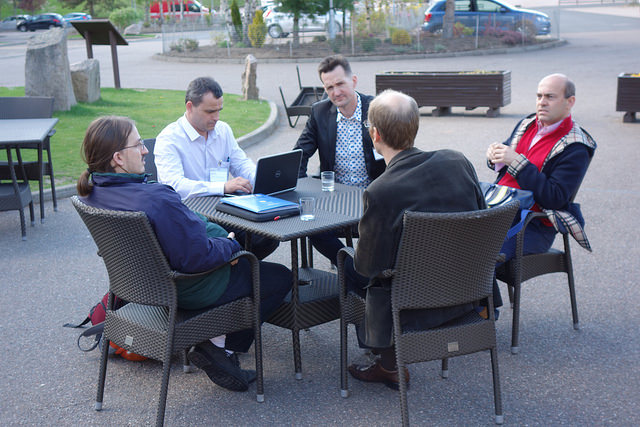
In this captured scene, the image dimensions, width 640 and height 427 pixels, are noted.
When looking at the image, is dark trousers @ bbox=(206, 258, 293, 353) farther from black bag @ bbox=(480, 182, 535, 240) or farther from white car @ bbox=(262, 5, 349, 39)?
white car @ bbox=(262, 5, 349, 39)

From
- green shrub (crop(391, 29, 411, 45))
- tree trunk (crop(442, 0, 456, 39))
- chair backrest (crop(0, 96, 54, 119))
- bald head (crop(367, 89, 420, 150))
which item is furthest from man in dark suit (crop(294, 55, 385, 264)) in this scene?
tree trunk (crop(442, 0, 456, 39))

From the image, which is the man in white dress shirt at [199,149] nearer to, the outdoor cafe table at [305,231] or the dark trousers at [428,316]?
the outdoor cafe table at [305,231]

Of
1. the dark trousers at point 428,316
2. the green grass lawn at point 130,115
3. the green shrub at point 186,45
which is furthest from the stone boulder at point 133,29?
the dark trousers at point 428,316

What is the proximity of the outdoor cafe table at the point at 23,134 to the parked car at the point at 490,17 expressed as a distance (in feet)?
72.8

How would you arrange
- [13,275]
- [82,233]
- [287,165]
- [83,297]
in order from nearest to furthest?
[287,165] < [83,297] < [13,275] < [82,233]

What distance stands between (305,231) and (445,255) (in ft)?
2.55

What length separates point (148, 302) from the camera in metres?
3.40

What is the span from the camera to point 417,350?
3.30 meters

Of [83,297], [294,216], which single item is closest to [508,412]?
[294,216]

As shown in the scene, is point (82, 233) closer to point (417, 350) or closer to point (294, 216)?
point (294, 216)

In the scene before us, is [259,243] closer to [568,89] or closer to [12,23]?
[568,89]

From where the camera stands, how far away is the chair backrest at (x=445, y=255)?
309 cm

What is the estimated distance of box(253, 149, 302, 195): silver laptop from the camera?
4.31 meters

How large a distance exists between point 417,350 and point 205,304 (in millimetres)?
1046
